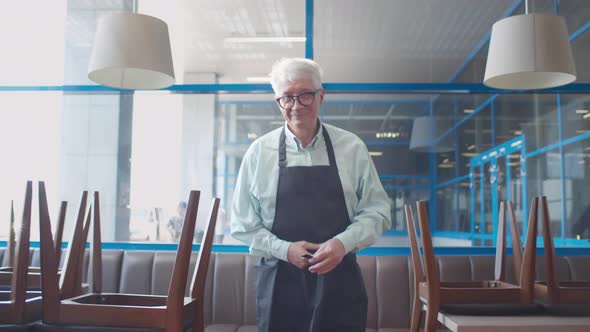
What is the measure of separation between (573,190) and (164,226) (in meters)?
2.86

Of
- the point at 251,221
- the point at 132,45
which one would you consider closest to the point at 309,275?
the point at 251,221

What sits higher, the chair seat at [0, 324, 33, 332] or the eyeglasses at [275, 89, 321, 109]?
the eyeglasses at [275, 89, 321, 109]

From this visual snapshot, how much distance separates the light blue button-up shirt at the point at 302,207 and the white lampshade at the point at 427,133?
180cm

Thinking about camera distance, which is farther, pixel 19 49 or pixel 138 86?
pixel 19 49

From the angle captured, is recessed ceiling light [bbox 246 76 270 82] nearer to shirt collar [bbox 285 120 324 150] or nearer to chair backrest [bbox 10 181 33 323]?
shirt collar [bbox 285 120 324 150]

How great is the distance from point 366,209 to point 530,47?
1.21 meters

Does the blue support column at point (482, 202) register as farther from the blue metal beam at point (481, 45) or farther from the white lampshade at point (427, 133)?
the blue metal beam at point (481, 45)

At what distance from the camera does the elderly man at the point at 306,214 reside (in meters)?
1.77

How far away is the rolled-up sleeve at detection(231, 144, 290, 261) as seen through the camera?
176cm

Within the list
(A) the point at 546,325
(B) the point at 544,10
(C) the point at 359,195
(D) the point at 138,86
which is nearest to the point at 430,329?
(A) the point at 546,325

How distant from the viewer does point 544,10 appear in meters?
3.82

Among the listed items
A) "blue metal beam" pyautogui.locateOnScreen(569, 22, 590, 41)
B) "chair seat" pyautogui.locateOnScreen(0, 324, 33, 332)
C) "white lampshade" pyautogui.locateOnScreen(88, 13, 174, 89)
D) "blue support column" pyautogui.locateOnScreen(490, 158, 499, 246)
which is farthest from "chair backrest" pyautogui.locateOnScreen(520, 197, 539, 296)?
"blue metal beam" pyautogui.locateOnScreen(569, 22, 590, 41)

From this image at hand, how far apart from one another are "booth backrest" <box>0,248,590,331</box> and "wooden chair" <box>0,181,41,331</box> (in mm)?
1406

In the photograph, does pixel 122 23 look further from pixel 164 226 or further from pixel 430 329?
pixel 430 329
